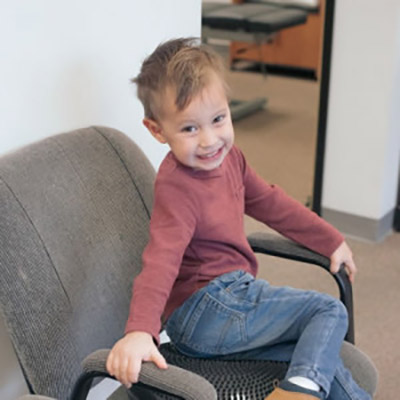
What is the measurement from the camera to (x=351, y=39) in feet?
8.63

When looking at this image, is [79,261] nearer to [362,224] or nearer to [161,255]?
[161,255]

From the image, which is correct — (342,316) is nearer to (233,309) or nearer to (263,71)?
(233,309)

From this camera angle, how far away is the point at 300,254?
56.3 inches

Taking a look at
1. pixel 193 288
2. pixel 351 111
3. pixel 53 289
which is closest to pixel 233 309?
pixel 193 288

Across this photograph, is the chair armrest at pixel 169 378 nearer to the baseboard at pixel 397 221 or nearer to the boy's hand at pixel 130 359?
the boy's hand at pixel 130 359

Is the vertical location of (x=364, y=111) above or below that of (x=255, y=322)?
above

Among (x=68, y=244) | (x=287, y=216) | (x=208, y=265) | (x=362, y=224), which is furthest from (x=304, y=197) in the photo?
(x=68, y=244)

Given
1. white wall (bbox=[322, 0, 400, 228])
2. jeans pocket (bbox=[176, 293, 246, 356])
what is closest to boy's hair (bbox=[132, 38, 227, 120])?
jeans pocket (bbox=[176, 293, 246, 356])

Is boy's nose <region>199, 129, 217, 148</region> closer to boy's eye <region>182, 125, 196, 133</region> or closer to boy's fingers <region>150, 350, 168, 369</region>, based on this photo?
boy's eye <region>182, 125, 196, 133</region>

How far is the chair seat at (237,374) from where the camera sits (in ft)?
4.02

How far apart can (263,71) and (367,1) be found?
2752 mm

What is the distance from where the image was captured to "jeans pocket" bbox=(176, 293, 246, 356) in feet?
4.12

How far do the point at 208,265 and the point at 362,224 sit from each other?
5.45 ft

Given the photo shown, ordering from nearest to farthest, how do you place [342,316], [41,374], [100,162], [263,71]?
[41,374]
[342,316]
[100,162]
[263,71]
